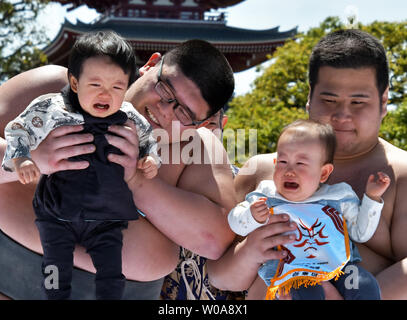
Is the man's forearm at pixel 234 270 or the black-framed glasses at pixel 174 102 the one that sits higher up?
the black-framed glasses at pixel 174 102

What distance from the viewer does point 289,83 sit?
11.1 meters

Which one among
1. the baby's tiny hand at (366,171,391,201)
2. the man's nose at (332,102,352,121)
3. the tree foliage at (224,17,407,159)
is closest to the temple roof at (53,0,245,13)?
the tree foliage at (224,17,407,159)

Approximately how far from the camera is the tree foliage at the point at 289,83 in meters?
9.49

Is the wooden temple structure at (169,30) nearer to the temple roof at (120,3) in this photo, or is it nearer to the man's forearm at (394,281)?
the temple roof at (120,3)

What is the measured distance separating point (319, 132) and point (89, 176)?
791 millimetres

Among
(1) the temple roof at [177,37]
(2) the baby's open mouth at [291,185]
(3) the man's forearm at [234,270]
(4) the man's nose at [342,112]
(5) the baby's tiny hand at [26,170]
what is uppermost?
(4) the man's nose at [342,112]

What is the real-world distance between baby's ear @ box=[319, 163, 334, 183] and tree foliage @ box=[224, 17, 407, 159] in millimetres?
6529

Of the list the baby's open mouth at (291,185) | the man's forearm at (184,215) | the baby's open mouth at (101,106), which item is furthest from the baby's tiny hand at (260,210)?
the baby's open mouth at (101,106)

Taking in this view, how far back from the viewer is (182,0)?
19953 mm

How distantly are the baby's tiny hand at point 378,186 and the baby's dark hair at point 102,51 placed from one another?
888 millimetres

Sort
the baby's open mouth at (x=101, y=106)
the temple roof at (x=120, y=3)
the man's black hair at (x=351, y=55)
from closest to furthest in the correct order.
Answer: the baby's open mouth at (x=101, y=106)
the man's black hair at (x=351, y=55)
the temple roof at (x=120, y=3)

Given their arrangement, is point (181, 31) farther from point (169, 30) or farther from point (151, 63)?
point (151, 63)

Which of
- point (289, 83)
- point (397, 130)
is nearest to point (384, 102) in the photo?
point (397, 130)
